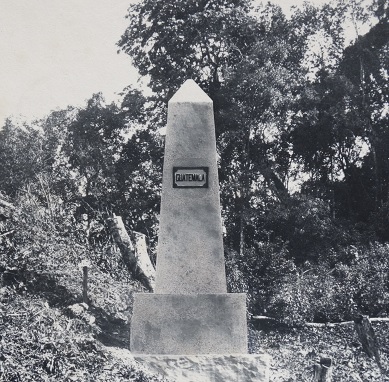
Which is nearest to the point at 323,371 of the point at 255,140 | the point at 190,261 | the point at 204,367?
the point at 204,367

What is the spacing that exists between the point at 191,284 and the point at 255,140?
13.9m

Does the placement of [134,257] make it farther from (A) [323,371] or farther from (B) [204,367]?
(B) [204,367]

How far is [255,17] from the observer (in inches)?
738

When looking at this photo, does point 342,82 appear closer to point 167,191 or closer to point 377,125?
point 377,125

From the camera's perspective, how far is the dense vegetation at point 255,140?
16.8 meters

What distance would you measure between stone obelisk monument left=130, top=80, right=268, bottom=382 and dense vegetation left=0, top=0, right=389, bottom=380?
334 inches

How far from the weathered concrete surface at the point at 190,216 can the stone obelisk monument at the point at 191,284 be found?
1cm

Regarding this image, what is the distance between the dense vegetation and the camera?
16.8 metres

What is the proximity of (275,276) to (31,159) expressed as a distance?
11.0m

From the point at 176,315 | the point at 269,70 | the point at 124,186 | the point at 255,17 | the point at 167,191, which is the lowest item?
the point at 176,315

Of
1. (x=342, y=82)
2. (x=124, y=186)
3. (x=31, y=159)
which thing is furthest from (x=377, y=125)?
(x=31, y=159)

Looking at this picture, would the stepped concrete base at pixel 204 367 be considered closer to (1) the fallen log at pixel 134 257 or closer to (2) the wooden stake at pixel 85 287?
(2) the wooden stake at pixel 85 287

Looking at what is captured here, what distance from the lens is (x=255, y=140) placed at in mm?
19234

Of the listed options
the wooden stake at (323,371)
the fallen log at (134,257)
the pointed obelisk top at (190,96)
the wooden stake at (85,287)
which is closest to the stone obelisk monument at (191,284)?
the pointed obelisk top at (190,96)
